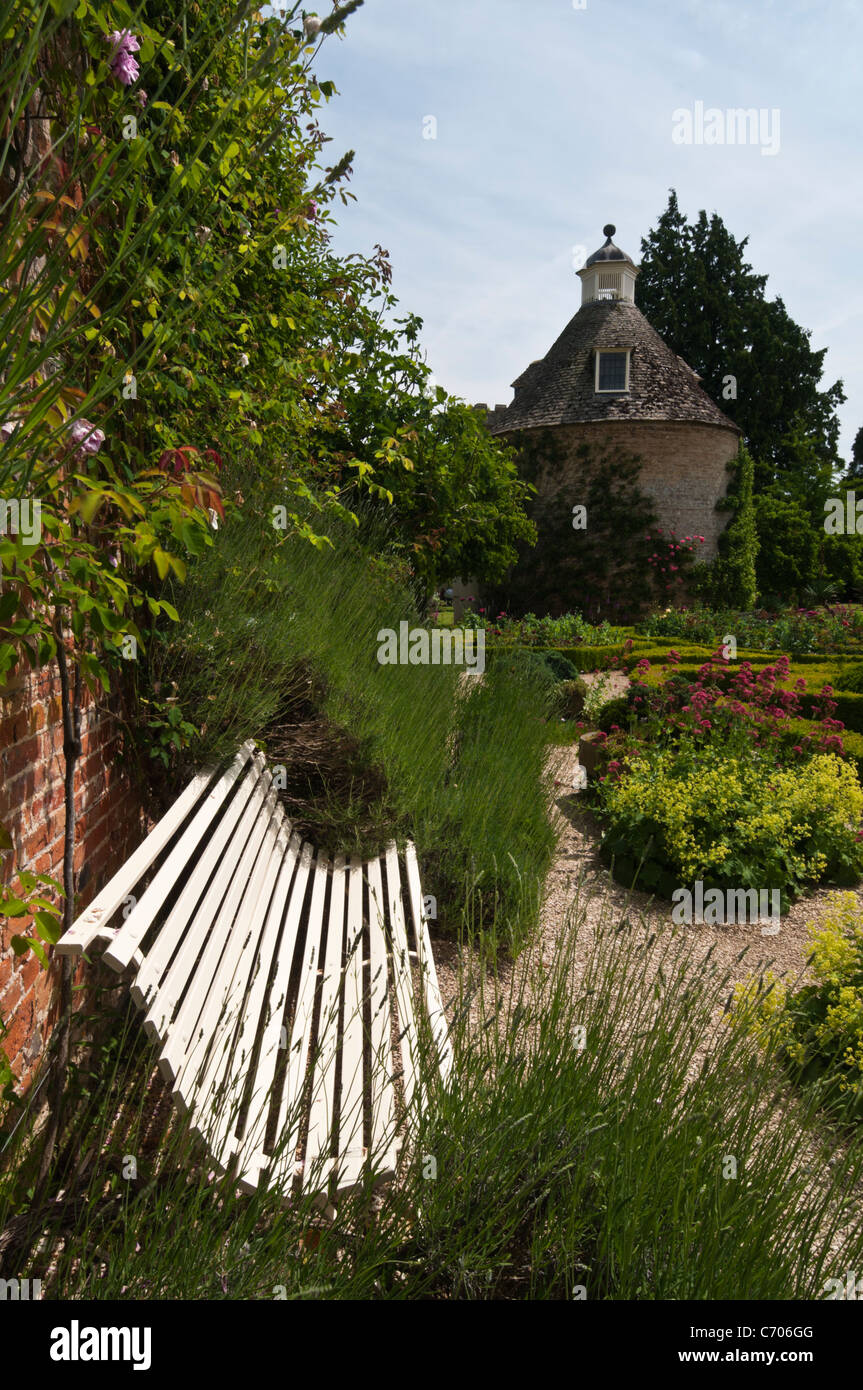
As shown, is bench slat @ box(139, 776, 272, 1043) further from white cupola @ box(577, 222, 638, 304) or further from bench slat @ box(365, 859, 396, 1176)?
white cupola @ box(577, 222, 638, 304)

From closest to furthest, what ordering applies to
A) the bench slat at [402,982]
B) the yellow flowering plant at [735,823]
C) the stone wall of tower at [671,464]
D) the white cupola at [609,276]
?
the bench slat at [402,982], the yellow flowering plant at [735,823], the stone wall of tower at [671,464], the white cupola at [609,276]

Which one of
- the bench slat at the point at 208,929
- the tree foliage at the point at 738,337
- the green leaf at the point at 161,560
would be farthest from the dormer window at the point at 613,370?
the green leaf at the point at 161,560

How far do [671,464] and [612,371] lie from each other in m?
3.08

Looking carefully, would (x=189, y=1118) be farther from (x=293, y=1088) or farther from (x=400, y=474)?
(x=400, y=474)

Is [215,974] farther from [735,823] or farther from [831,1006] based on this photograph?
[735,823]

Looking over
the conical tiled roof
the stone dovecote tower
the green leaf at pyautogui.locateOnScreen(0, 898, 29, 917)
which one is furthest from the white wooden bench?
the conical tiled roof

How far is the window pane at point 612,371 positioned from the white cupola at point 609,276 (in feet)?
10.8

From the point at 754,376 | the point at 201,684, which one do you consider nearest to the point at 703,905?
the point at 201,684

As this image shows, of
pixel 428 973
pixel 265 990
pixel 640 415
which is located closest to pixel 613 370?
pixel 640 415

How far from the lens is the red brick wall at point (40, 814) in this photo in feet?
6.88

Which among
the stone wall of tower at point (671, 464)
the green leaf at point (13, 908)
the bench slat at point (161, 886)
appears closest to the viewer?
the green leaf at point (13, 908)

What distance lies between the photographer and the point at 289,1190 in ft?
6.00

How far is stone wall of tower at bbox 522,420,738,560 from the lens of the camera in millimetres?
21125

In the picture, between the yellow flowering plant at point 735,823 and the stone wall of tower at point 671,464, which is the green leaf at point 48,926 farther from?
the stone wall of tower at point 671,464
